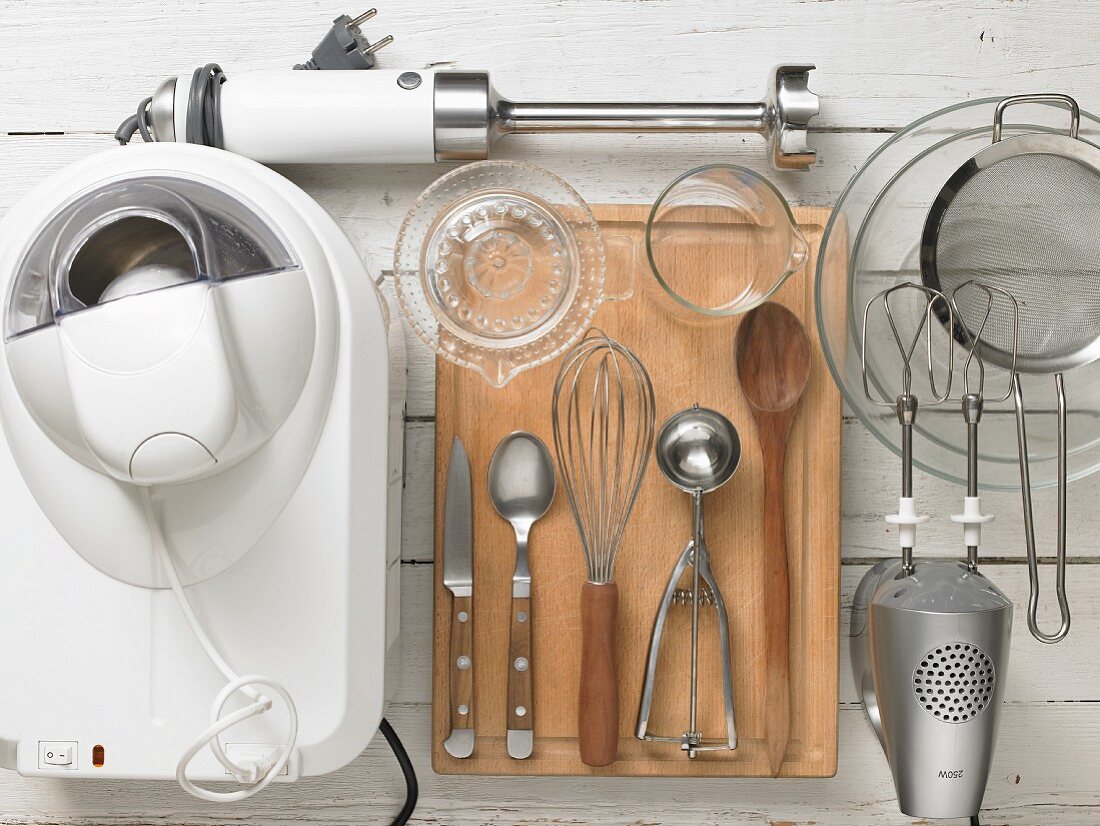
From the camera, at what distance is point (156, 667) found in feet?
1.55

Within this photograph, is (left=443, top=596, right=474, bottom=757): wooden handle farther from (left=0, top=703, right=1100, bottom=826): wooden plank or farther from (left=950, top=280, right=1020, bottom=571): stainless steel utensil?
(left=950, top=280, right=1020, bottom=571): stainless steel utensil

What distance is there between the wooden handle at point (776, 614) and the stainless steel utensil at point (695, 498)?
0.08ft

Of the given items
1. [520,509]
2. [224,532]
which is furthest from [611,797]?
A: [224,532]

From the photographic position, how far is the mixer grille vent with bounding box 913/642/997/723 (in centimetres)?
46

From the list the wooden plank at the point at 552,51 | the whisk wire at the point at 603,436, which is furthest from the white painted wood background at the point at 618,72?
the whisk wire at the point at 603,436

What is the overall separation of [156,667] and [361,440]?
164 mm

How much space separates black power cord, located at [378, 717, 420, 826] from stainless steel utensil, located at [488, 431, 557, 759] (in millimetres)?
73

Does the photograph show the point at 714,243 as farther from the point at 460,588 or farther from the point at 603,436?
the point at 460,588

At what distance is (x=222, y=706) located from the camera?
45 cm

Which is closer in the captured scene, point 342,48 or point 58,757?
point 58,757

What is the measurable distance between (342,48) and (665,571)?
40cm

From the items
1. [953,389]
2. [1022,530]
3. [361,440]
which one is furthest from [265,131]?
[1022,530]

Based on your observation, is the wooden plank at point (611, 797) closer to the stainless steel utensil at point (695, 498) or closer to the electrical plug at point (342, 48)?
the stainless steel utensil at point (695, 498)

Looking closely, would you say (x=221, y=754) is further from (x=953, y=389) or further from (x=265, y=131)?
(x=953, y=389)
